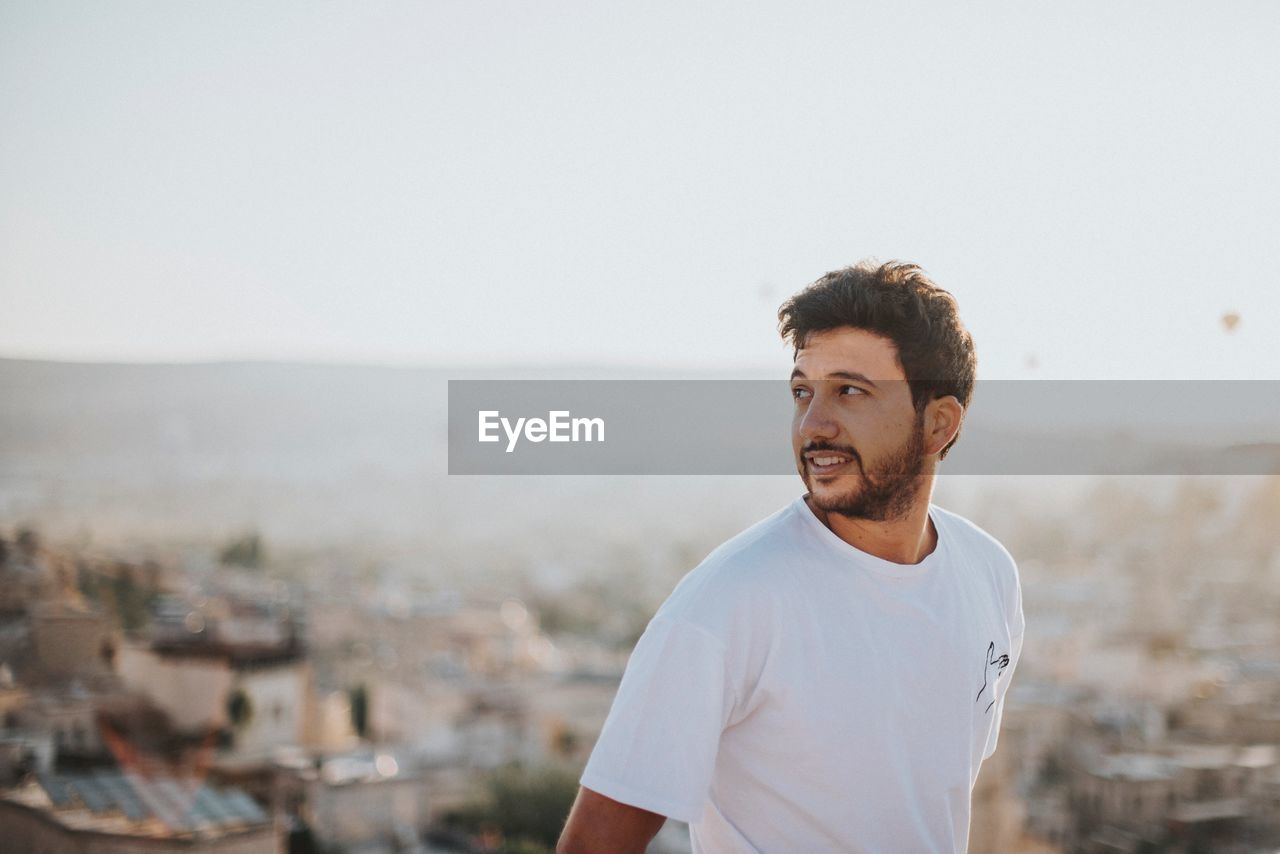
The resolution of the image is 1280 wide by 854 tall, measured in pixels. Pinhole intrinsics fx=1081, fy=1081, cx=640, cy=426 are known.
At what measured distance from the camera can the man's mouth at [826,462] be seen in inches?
37.6

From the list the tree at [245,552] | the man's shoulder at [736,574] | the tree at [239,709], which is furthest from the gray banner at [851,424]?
the tree at [245,552]

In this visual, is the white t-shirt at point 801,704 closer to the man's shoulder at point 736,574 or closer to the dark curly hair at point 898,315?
the man's shoulder at point 736,574

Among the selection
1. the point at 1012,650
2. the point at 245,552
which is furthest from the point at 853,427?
the point at 245,552

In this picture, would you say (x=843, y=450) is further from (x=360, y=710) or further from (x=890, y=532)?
(x=360, y=710)

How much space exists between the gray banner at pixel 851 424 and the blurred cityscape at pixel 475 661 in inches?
14.7

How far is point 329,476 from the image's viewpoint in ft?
25.1

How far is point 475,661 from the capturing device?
29.2 feet

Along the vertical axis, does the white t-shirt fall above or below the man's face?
below

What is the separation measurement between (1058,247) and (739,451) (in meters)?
1.44

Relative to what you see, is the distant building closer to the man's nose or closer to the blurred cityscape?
the blurred cityscape

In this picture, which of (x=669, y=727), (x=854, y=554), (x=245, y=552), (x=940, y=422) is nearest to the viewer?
(x=669, y=727)

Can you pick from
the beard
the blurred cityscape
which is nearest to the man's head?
the beard

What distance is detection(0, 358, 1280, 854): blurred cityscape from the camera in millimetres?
2590

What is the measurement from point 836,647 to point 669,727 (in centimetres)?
16
